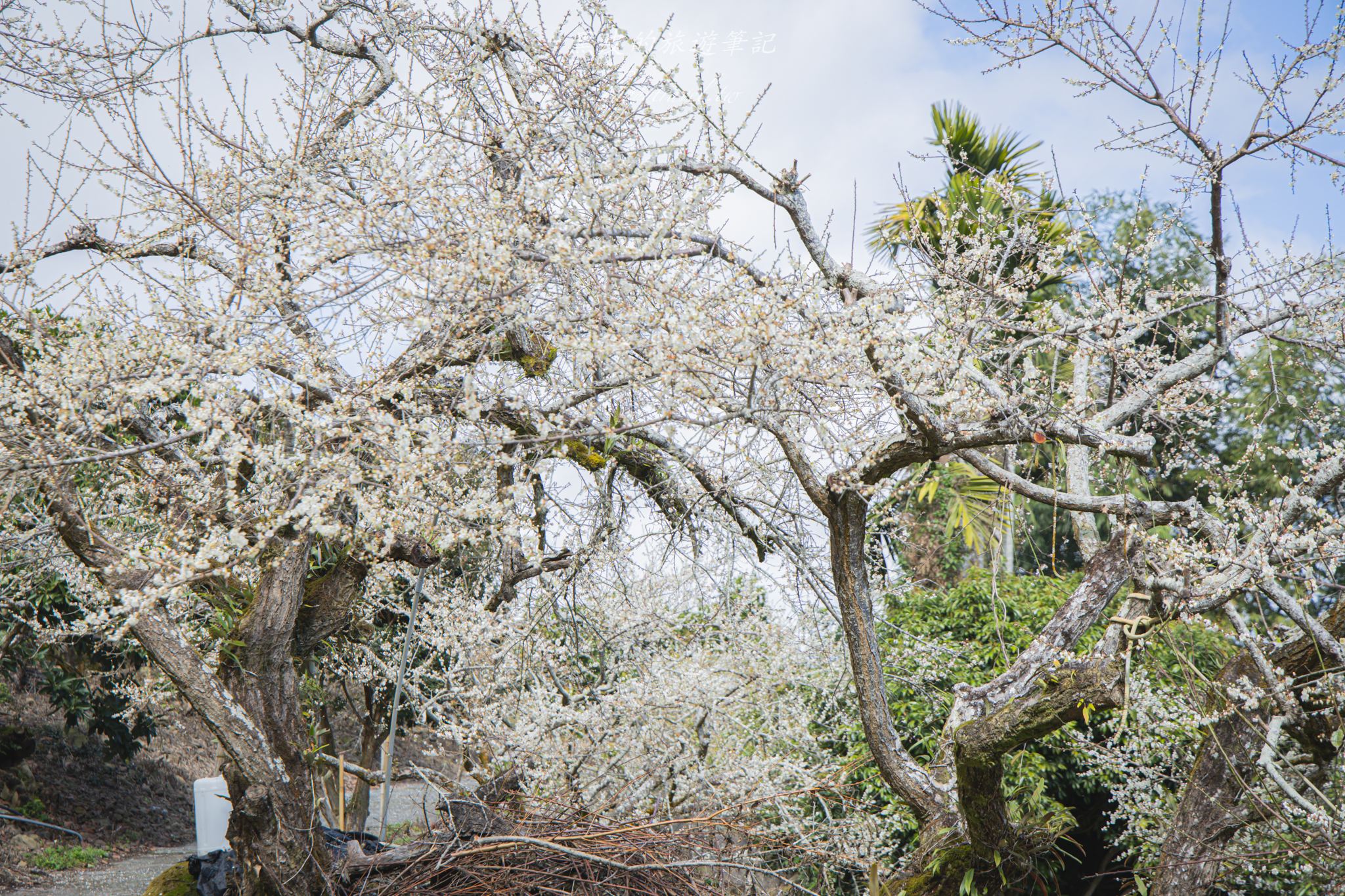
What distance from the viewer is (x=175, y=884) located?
393 centimetres

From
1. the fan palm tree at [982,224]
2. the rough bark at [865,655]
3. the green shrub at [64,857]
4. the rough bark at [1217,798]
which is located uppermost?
the fan palm tree at [982,224]

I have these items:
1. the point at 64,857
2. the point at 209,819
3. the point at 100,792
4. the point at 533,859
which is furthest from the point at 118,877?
the point at 533,859

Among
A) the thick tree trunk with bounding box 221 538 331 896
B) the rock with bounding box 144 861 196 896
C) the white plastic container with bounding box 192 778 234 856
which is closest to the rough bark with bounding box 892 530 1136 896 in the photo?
the thick tree trunk with bounding box 221 538 331 896

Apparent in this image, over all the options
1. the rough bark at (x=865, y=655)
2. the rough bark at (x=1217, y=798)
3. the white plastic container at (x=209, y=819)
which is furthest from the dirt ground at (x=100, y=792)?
the rough bark at (x=1217, y=798)

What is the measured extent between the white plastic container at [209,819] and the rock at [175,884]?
0.48 metres

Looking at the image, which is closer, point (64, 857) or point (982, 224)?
point (982, 224)

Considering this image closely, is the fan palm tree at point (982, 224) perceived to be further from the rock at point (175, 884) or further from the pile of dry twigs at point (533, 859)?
the rock at point (175, 884)

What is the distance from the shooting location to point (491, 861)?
303cm

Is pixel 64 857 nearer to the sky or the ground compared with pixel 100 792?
nearer to the ground

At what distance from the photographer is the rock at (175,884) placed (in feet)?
12.7

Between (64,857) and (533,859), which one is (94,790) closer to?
(64,857)

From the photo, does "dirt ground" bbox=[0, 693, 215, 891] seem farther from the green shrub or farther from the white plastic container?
the white plastic container

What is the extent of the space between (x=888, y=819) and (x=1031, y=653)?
→ 2.16 metres

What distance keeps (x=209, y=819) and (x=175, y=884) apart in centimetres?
72
